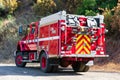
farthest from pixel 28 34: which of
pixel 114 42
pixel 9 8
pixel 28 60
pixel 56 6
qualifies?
pixel 9 8

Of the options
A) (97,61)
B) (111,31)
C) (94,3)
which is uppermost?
(94,3)

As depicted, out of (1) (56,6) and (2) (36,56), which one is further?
(1) (56,6)

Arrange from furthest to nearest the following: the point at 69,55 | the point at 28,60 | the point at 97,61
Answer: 1. the point at 97,61
2. the point at 28,60
3. the point at 69,55

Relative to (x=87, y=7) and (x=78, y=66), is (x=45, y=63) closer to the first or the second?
A: (x=78, y=66)

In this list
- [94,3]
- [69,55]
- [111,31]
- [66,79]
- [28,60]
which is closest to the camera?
[66,79]

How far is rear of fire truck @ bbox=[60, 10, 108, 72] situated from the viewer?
61.8ft

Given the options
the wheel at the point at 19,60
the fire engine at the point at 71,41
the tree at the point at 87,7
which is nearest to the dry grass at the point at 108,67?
the fire engine at the point at 71,41

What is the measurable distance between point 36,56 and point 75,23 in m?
3.92

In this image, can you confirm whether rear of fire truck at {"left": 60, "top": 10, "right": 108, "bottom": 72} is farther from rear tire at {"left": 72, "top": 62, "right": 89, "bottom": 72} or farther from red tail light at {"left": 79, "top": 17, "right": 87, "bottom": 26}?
rear tire at {"left": 72, "top": 62, "right": 89, "bottom": 72}

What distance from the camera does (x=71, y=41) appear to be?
1898 centimetres

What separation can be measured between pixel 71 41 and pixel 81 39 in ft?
1.89

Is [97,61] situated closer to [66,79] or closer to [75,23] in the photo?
[75,23]

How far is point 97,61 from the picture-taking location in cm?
2525

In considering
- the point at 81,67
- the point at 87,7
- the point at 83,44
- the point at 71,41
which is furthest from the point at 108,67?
the point at 87,7
